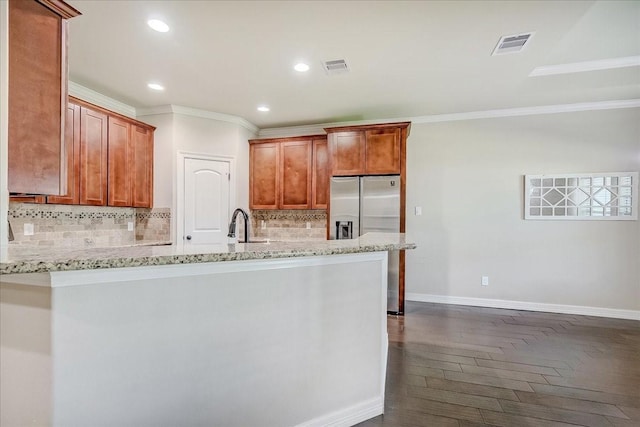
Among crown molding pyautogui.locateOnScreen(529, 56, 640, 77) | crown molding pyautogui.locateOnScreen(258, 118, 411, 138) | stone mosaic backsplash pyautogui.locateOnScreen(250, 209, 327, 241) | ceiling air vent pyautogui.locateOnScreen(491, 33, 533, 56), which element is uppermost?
crown molding pyautogui.locateOnScreen(529, 56, 640, 77)

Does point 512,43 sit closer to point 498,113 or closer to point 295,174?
point 498,113

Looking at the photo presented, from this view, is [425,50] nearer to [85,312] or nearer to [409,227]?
[409,227]

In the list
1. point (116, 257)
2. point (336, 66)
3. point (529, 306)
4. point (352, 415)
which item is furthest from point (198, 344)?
point (529, 306)

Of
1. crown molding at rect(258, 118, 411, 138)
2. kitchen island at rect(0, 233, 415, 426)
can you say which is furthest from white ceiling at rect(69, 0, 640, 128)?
kitchen island at rect(0, 233, 415, 426)

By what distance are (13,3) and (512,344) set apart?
4.23 metres

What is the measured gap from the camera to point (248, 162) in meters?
5.05

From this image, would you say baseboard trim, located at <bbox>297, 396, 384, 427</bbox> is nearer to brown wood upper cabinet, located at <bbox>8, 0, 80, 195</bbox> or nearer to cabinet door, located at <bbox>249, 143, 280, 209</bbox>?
brown wood upper cabinet, located at <bbox>8, 0, 80, 195</bbox>

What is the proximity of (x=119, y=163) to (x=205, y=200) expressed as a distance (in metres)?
1.11

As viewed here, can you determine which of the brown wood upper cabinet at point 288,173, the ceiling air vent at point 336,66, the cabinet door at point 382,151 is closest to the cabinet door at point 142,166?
the brown wood upper cabinet at point 288,173

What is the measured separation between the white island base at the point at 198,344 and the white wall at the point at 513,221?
2.84 m

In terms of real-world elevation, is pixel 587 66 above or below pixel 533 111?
above

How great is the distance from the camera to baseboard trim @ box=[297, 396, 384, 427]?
1743 millimetres

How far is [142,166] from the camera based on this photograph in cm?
419

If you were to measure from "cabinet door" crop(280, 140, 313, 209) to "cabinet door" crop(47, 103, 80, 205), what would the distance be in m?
2.48
